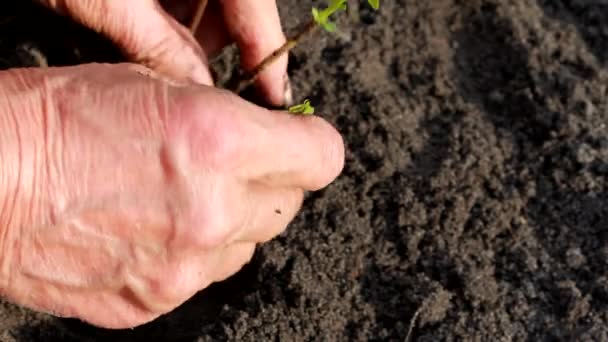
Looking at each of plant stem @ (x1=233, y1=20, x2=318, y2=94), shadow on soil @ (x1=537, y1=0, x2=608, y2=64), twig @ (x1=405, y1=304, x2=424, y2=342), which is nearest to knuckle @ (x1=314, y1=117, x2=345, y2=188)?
plant stem @ (x1=233, y1=20, x2=318, y2=94)

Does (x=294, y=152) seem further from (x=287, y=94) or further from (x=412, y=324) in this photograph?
(x=412, y=324)

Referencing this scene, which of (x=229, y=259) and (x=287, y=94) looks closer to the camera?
(x=229, y=259)

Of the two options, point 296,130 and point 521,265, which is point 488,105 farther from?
point 296,130

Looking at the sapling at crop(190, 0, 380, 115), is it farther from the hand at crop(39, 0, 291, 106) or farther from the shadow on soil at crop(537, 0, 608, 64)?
the shadow on soil at crop(537, 0, 608, 64)

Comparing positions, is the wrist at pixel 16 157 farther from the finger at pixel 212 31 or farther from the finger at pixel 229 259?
the finger at pixel 212 31

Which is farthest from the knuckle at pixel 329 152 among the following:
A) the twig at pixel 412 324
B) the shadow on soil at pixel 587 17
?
the shadow on soil at pixel 587 17

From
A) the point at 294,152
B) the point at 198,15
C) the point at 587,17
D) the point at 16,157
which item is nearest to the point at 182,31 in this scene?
the point at 198,15

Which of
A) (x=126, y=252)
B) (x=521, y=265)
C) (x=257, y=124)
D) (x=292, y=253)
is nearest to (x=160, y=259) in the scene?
(x=126, y=252)
